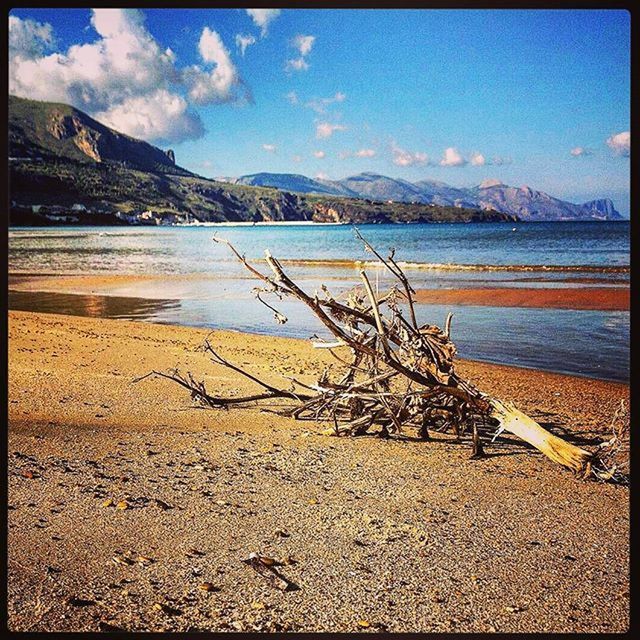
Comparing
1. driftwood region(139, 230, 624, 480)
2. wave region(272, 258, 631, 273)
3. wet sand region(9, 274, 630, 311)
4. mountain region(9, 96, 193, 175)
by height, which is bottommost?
driftwood region(139, 230, 624, 480)

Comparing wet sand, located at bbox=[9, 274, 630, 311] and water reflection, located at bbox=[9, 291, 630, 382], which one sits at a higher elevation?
wet sand, located at bbox=[9, 274, 630, 311]

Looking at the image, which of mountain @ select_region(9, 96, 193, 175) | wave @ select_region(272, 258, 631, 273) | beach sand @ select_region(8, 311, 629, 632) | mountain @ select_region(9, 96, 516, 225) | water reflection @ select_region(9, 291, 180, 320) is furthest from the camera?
mountain @ select_region(9, 96, 193, 175)

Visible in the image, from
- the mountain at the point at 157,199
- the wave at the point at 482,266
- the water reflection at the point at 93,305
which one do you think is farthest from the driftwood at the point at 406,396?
the mountain at the point at 157,199

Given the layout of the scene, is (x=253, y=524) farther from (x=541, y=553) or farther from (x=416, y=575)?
(x=541, y=553)

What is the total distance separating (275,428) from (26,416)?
166 centimetres

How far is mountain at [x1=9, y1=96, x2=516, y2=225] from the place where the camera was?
257ft

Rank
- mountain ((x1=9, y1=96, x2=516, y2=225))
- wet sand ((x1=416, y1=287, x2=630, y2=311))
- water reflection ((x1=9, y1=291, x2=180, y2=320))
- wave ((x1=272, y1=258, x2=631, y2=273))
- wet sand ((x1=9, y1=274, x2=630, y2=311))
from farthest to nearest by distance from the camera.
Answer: mountain ((x1=9, y1=96, x2=516, y2=225)) → wave ((x1=272, y1=258, x2=631, y2=273)) → wet sand ((x1=9, y1=274, x2=630, y2=311)) → wet sand ((x1=416, y1=287, x2=630, y2=311)) → water reflection ((x1=9, y1=291, x2=180, y2=320))

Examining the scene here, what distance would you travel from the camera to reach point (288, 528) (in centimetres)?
278

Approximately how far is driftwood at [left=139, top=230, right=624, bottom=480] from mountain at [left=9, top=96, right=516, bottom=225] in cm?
6259

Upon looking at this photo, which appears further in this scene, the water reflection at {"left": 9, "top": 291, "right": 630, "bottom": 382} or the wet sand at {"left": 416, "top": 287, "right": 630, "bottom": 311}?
the wet sand at {"left": 416, "top": 287, "right": 630, "bottom": 311}

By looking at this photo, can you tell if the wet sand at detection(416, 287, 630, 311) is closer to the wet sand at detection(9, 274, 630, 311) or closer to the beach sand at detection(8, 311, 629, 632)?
the wet sand at detection(9, 274, 630, 311)

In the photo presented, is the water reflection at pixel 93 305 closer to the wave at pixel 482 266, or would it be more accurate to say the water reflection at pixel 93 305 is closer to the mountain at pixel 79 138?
the wave at pixel 482 266

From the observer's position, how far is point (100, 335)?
8.93m

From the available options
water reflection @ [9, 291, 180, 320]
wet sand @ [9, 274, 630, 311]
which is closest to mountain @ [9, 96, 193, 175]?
wet sand @ [9, 274, 630, 311]
